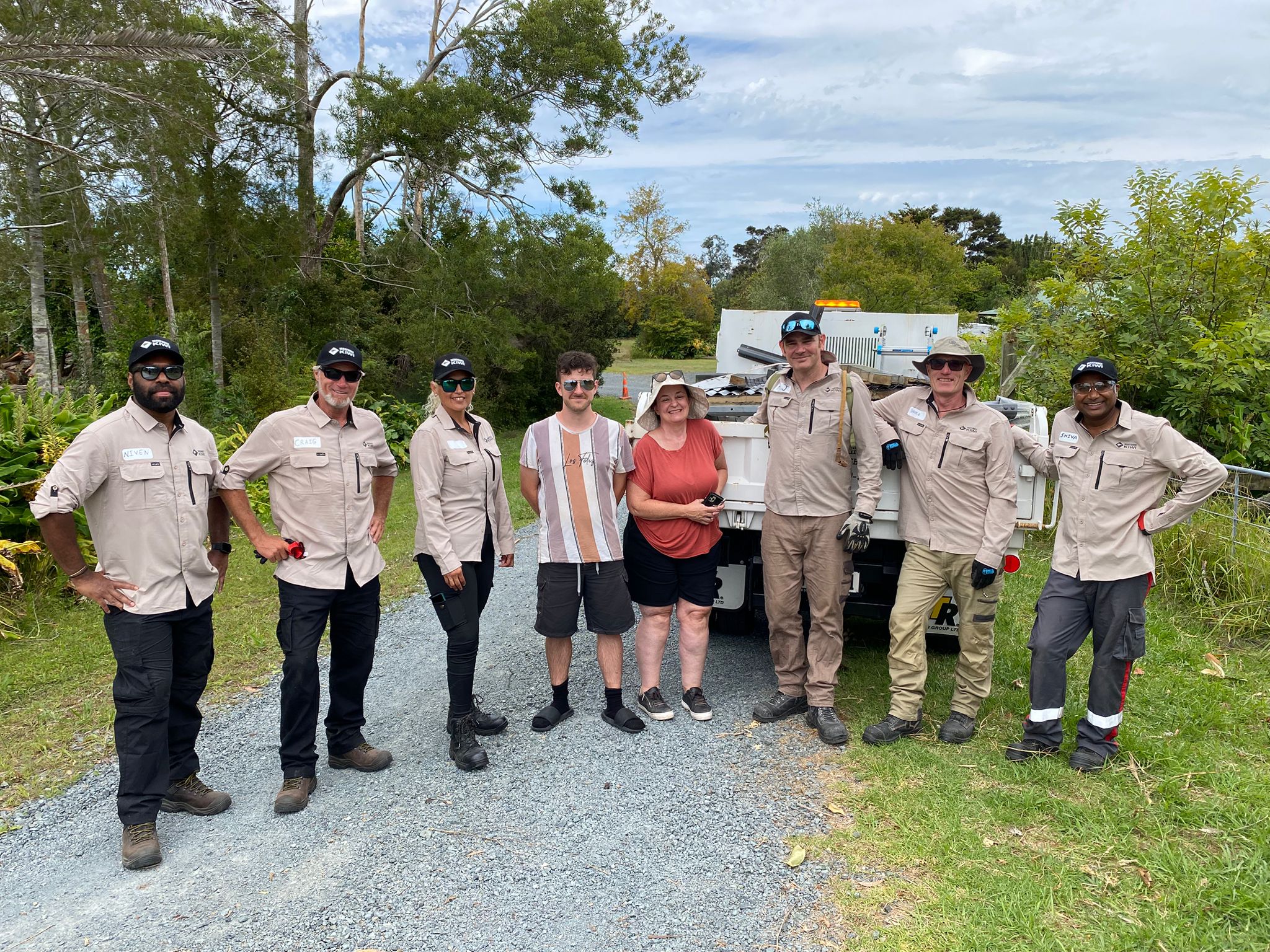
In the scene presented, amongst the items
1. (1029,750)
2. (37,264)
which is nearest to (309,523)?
(1029,750)

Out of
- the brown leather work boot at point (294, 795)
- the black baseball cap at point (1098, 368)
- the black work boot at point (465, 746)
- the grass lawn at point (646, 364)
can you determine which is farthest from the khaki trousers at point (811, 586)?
the grass lawn at point (646, 364)

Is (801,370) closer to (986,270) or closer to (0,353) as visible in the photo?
(0,353)

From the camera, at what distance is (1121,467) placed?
12.9 ft

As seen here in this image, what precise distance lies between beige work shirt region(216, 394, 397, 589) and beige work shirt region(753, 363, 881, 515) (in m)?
2.11

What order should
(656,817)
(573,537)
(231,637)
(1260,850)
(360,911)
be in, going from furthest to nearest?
(231,637), (573,537), (656,817), (1260,850), (360,911)

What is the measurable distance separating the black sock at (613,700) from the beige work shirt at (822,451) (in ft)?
4.21

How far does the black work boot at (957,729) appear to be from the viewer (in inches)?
168

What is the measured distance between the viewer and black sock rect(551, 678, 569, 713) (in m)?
4.55

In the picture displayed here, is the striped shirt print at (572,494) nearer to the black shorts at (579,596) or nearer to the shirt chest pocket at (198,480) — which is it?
the black shorts at (579,596)

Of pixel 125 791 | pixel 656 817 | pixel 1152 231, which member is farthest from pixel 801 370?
pixel 1152 231

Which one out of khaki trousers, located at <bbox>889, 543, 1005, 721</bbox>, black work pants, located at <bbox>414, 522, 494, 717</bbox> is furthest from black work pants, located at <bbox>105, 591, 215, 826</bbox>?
khaki trousers, located at <bbox>889, 543, 1005, 721</bbox>

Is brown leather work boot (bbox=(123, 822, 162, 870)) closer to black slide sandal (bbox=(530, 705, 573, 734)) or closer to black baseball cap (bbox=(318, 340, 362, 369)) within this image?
black slide sandal (bbox=(530, 705, 573, 734))

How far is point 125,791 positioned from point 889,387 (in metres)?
4.83

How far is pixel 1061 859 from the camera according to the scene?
3248mm
